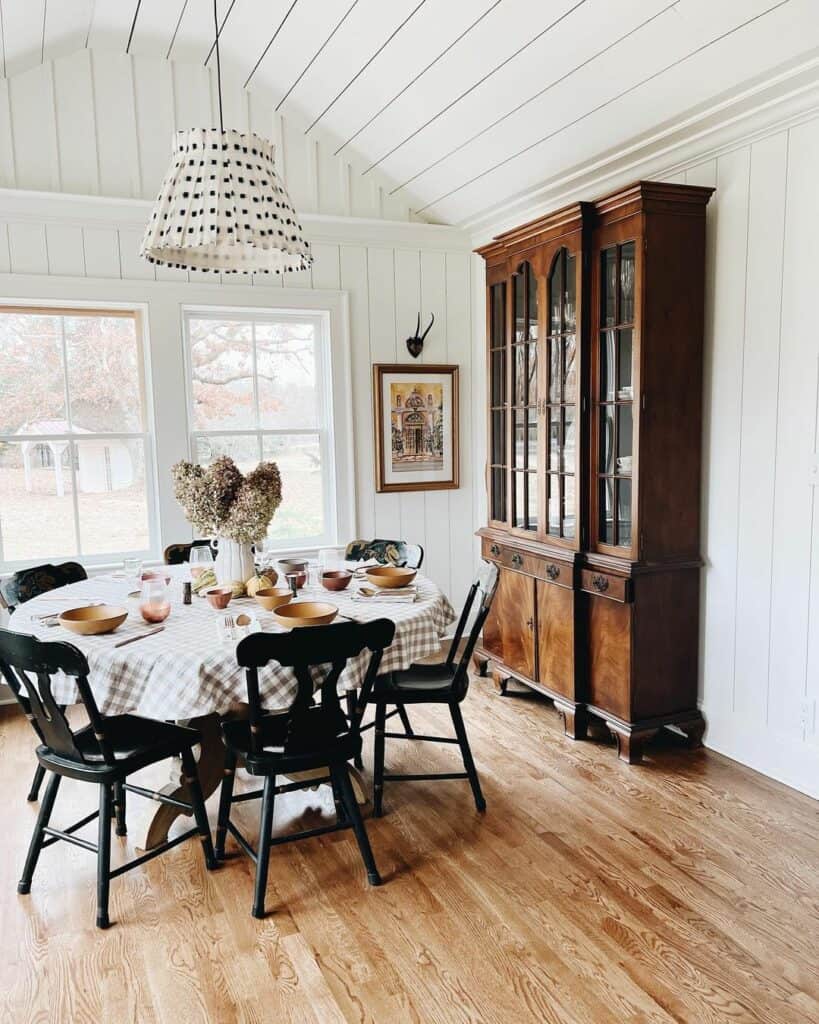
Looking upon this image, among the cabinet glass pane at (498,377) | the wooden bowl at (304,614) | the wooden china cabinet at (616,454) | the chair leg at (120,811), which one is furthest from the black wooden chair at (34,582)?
the cabinet glass pane at (498,377)

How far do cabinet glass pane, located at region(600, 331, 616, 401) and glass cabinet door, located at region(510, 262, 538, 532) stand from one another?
18.0 inches

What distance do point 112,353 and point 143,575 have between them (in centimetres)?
165

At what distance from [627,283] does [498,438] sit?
3.89ft

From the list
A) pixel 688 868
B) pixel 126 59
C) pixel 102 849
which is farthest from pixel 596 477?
pixel 126 59

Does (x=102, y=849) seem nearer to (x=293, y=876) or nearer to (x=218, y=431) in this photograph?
(x=293, y=876)

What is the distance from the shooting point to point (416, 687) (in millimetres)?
2949

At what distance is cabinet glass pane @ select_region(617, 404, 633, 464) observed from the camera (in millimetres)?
3275

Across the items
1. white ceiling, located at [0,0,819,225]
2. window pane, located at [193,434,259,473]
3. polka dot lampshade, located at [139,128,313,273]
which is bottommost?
window pane, located at [193,434,259,473]

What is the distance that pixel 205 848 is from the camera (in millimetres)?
2574

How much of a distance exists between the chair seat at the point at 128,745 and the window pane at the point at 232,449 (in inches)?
82.0

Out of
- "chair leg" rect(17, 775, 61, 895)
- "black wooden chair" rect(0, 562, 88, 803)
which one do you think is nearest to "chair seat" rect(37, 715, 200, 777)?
"chair leg" rect(17, 775, 61, 895)

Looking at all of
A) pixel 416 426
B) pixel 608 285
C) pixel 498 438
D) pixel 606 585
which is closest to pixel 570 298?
pixel 608 285

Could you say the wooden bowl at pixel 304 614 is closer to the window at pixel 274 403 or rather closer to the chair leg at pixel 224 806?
the chair leg at pixel 224 806

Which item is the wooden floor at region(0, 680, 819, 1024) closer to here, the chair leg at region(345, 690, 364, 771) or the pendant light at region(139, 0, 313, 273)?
the chair leg at region(345, 690, 364, 771)
